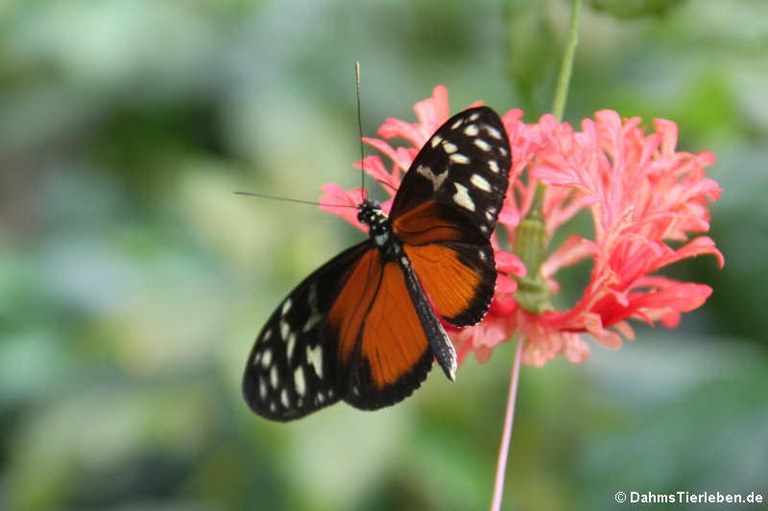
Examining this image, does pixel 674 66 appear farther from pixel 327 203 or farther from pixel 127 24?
pixel 327 203

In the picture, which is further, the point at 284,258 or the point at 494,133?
the point at 284,258

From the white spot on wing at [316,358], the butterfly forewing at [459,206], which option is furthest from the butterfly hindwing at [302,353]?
the butterfly forewing at [459,206]

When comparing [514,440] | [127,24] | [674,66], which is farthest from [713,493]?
[127,24]

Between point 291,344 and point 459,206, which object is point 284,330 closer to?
point 291,344

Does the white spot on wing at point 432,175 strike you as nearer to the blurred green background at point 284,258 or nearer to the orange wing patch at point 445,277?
the orange wing patch at point 445,277

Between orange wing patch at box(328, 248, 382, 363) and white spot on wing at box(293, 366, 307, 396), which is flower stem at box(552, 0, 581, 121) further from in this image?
white spot on wing at box(293, 366, 307, 396)

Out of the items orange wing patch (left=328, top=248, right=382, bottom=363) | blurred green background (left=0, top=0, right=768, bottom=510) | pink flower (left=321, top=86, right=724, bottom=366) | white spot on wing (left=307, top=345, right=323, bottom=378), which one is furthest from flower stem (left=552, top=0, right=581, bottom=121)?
white spot on wing (left=307, top=345, right=323, bottom=378)

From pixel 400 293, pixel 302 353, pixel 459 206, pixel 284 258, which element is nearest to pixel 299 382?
pixel 302 353
